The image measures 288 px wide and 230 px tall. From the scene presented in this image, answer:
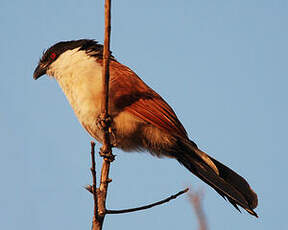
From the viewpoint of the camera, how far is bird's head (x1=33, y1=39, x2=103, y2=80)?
13.6 feet

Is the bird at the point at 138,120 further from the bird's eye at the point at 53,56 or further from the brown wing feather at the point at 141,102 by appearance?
the bird's eye at the point at 53,56

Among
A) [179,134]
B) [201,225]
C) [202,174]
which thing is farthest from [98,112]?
[201,225]

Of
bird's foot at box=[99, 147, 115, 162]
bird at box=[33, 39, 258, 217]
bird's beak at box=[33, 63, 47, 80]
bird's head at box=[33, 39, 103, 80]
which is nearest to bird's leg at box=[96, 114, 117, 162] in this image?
bird's foot at box=[99, 147, 115, 162]

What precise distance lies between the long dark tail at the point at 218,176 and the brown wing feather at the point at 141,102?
0.63ft

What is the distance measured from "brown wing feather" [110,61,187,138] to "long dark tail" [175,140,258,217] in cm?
19

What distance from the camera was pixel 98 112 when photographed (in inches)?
133

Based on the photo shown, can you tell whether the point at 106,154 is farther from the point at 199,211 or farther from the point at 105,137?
the point at 199,211

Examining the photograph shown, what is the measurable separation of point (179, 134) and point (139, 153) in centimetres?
46

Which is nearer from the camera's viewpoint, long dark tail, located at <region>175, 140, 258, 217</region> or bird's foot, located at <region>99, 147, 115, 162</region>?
bird's foot, located at <region>99, 147, 115, 162</region>

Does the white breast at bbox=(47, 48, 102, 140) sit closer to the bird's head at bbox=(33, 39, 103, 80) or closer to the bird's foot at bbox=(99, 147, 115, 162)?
the bird's head at bbox=(33, 39, 103, 80)

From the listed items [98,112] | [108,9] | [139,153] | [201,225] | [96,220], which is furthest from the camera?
[139,153]

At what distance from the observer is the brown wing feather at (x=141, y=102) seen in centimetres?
351

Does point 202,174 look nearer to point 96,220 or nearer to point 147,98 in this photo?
point 147,98

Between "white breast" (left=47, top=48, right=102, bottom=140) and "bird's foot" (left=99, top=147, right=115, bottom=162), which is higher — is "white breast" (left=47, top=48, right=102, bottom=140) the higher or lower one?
the higher one
